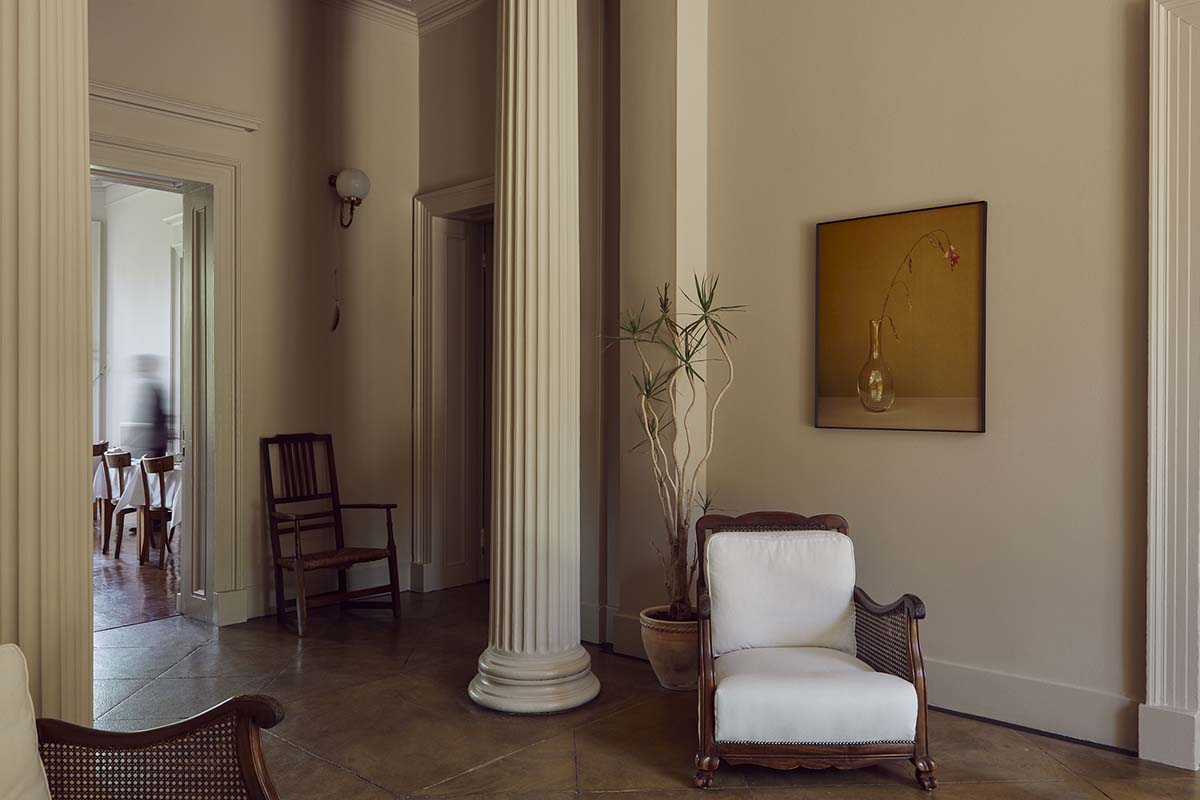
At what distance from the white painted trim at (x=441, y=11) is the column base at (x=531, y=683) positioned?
414 cm

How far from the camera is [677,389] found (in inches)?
176

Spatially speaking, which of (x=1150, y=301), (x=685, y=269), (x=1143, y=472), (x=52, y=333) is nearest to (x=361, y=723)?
(x=52, y=333)

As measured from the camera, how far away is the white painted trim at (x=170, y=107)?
4.79 m

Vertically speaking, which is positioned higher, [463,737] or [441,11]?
[441,11]

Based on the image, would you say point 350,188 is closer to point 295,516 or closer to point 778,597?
point 295,516

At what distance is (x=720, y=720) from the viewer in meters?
3.03

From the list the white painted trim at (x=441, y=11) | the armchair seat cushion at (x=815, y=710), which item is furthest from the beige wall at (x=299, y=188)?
the armchair seat cushion at (x=815, y=710)

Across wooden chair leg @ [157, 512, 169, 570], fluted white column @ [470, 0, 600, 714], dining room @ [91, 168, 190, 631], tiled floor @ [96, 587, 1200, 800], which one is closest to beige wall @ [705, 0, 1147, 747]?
tiled floor @ [96, 587, 1200, 800]

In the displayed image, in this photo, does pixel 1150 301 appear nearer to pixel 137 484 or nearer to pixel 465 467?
pixel 465 467

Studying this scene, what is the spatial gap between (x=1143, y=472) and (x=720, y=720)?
1.85m

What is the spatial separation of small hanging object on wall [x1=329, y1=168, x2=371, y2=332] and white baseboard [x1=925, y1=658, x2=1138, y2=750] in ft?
13.4

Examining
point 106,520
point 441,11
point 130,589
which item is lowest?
point 130,589

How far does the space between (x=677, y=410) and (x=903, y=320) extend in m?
1.16

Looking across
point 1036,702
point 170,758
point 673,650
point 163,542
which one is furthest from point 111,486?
point 1036,702
